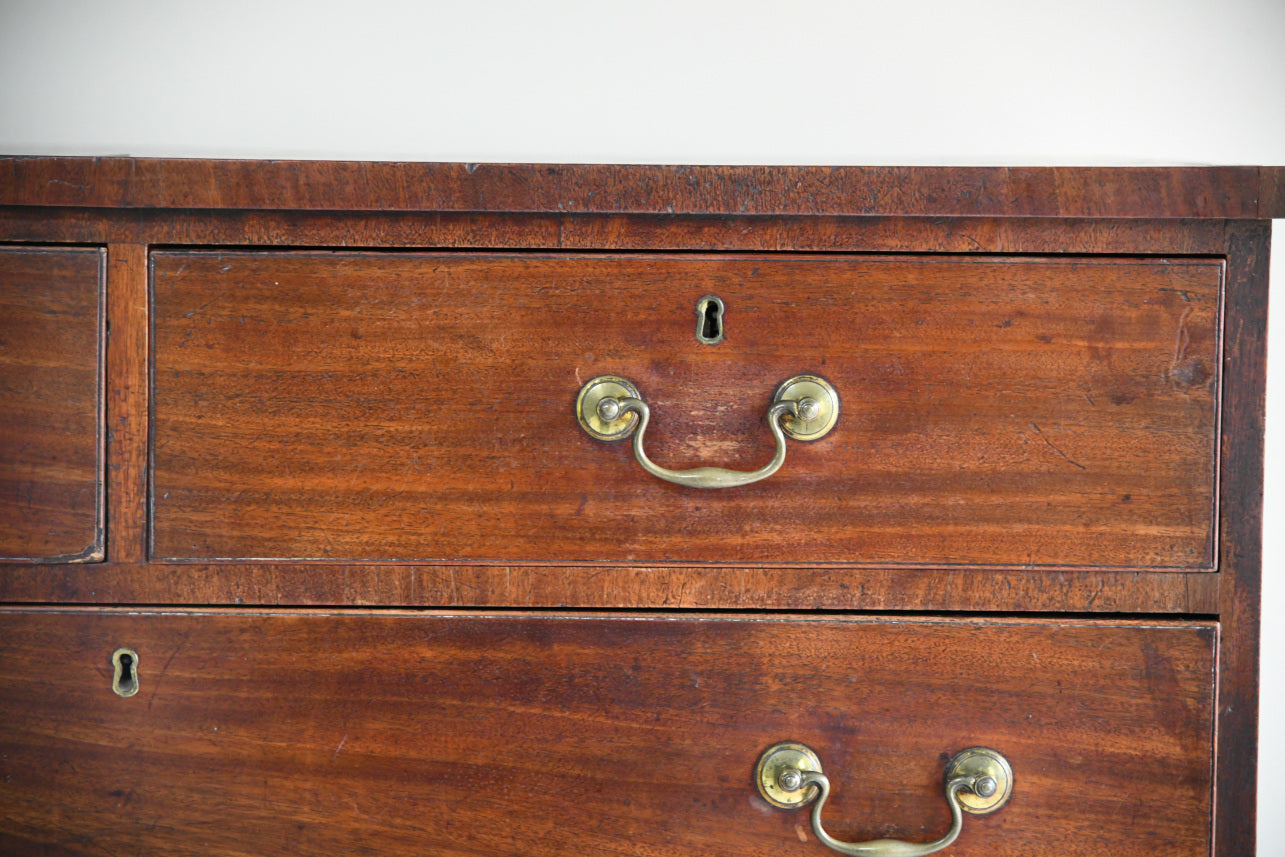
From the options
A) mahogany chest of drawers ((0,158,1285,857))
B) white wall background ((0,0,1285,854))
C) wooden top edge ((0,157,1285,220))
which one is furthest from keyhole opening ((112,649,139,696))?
white wall background ((0,0,1285,854))

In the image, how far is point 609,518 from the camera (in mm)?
455

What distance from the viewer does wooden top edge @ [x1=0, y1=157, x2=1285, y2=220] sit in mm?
425

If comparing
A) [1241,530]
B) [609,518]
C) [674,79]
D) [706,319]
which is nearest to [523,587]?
[609,518]

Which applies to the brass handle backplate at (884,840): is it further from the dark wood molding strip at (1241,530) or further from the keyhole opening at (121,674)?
the keyhole opening at (121,674)

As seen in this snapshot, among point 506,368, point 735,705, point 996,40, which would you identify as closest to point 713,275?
point 506,368

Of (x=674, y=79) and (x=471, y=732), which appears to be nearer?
(x=471, y=732)

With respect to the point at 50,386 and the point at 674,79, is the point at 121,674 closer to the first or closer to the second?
the point at 50,386

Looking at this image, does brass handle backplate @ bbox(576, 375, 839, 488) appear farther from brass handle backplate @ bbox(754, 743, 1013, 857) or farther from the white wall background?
the white wall background

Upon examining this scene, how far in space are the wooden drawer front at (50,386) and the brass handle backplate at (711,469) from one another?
0.89 ft

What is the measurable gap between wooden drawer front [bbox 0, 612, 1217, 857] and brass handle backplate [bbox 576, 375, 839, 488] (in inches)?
3.4

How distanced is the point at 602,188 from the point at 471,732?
1.01 feet

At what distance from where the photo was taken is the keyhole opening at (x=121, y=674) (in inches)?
18.0

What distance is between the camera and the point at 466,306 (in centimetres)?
45

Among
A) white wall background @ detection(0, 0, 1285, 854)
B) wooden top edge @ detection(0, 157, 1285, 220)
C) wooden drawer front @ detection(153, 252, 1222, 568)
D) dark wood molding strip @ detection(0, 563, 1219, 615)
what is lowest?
dark wood molding strip @ detection(0, 563, 1219, 615)
